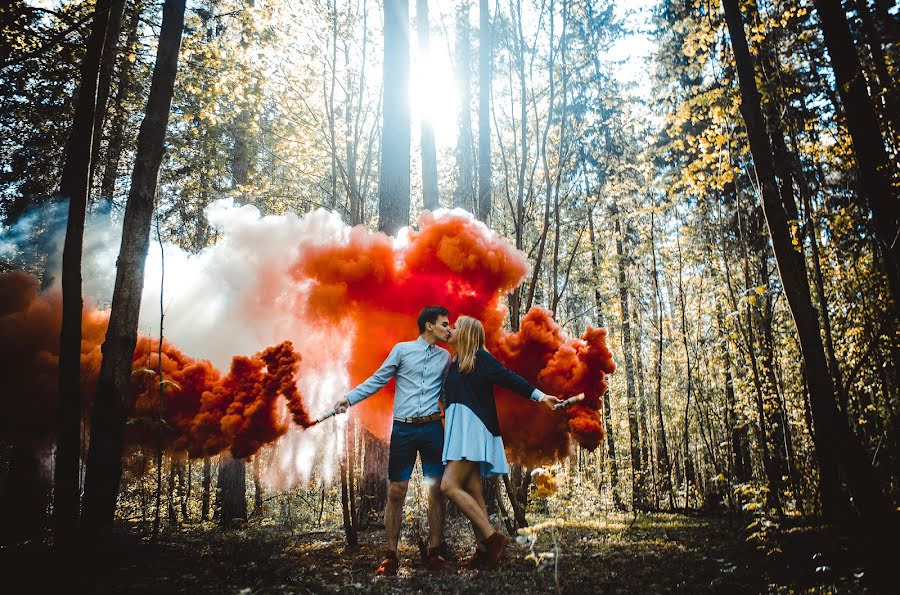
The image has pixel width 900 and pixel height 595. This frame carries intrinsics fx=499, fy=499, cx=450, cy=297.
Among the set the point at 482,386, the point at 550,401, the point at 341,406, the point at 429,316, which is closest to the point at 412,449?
the point at 341,406

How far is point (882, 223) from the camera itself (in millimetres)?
5539

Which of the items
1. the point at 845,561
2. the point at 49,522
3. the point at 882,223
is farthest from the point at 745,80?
the point at 49,522

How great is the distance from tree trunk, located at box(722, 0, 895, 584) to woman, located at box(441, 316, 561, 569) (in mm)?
3736

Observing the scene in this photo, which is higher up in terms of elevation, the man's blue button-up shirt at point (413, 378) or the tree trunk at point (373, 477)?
the man's blue button-up shirt at point (413, 378)

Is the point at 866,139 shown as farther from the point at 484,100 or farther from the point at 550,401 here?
the point at 484,100

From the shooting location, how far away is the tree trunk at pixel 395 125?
24.8ft

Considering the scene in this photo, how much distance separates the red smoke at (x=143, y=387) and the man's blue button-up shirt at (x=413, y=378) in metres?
1.55

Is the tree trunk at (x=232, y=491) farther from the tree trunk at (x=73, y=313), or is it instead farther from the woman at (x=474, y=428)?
the woman at (x=474, y=428)

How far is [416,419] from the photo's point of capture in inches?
196

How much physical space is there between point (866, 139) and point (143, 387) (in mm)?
9920

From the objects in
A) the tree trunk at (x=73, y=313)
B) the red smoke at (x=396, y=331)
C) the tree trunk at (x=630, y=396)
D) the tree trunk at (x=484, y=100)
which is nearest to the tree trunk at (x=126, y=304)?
the tree trunk at (x=73, y=313)

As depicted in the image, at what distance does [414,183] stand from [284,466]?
42.6 ft

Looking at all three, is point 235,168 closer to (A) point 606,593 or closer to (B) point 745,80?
(B) point 745,80

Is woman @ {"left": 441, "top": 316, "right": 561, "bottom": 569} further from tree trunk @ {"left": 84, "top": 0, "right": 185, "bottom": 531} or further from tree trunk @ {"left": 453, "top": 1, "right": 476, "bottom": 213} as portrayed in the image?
tree trunk @ {"left": 453, "top": 1, "right": 476, "bottom": 213}
